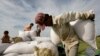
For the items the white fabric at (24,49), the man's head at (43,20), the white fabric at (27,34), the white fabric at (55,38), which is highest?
the man's head at (43,20)

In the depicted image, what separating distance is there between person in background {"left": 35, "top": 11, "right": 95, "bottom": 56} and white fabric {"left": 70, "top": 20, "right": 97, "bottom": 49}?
0.19ft

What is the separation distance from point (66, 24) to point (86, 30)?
26cm

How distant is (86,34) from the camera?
136 inches

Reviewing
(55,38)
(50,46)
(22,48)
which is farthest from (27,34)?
(55,38)

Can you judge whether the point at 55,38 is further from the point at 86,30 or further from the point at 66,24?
the point at 86,30

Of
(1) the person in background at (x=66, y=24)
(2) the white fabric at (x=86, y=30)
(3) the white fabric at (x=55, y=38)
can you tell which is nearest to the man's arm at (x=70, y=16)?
(1) the person in background at (x=66, y=24)

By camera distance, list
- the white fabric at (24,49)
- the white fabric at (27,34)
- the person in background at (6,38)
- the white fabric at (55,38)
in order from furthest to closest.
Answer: the person in background at (6,38), the white fabric at (27,34), the white fabric at (24,49), the white fabric at (55,38)

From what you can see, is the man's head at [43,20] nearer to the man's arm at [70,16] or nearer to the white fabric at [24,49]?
the man's arm at [70,16]

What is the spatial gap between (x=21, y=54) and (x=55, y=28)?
76 cm

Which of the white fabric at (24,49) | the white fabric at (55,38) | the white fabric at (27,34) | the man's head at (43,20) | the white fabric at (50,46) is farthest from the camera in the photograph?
the white fabric at (27,34)

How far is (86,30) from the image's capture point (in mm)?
3457

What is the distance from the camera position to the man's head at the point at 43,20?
3.34 metres

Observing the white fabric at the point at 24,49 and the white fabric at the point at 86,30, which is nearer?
the white fabric at the point at 86,30

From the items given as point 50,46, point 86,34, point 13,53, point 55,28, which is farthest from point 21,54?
point 86,34
